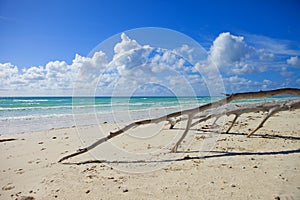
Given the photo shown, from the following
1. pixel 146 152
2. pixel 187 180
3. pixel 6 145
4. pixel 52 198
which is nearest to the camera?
pixel 52 198

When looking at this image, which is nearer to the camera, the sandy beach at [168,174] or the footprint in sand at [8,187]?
the sandy beach at [168,174]

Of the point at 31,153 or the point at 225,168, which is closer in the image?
the point at 225,168

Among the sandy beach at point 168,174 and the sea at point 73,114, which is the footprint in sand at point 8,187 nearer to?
the sandy beach at point 168,174

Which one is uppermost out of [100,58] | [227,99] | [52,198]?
[100,58]

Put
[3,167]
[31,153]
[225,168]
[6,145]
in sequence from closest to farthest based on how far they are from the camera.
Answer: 1. [225,168]
2. [3,167]
3. [31,153]
4. [6,145]

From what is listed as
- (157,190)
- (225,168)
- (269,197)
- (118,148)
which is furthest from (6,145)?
(269,197)

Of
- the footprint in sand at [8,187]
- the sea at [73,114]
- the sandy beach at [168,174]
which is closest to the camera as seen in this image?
the sandy beach at [168,174]

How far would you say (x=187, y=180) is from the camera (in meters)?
3.23

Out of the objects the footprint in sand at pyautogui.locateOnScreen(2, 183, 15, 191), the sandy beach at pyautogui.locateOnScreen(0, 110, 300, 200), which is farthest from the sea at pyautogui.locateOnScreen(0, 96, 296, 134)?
the footprint in sand at pyautogui.locateOnScreen(2, 183, 15, 191)

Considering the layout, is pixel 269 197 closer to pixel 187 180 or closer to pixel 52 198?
pixel 187 180

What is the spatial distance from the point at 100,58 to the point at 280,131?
5.63 m

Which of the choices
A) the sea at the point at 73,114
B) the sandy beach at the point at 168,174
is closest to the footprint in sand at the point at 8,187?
the sandy beach at the point at 168,174

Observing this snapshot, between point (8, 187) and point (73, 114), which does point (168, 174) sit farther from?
point (73, 114)

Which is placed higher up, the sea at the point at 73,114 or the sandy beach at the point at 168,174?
the sea at the point at 73,114
